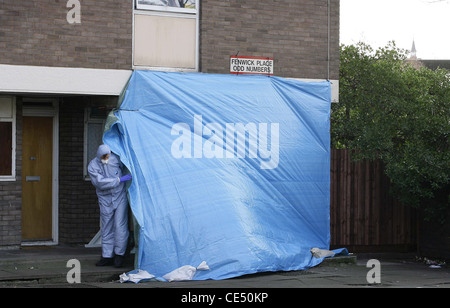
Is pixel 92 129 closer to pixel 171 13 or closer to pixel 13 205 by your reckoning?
pixel 13 205

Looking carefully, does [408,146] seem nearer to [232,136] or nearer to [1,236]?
[232,136]

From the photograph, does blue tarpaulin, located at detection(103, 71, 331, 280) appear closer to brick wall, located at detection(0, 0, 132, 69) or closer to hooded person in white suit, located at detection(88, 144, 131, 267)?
A: hooded person in white suit, located at detection(88, 144, 131, 267)

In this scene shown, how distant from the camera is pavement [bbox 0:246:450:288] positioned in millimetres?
10555

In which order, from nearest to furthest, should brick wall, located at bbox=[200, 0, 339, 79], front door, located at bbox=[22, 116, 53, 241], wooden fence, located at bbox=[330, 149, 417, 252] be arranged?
brick wall, located at bbox=[200, 0, 339, 79] < front door, located at bbox=[22, 116, 53, 241] < wooden fence, located at bbox=[330, 149, 417, 252]

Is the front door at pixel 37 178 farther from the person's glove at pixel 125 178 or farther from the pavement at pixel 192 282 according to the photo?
the person's glove at pixel 125 178

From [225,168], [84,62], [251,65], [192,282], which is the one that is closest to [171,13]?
[251,65]

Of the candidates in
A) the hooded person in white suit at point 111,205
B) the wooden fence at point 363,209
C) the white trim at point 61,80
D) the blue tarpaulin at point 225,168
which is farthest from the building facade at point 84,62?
the wooden fence at point 363,209

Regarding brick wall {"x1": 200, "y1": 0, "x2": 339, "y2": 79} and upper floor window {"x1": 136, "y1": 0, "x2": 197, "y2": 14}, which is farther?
brick wall {"x1": 200, "y1": 0, "x2": 339, "y2": 79}

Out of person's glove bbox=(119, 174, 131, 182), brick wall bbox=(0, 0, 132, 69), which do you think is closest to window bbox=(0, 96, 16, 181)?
brick wall bbox=(0, 0, 132, 69)

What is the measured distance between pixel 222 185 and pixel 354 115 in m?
7.45

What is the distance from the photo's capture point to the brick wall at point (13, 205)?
1290 centimetres

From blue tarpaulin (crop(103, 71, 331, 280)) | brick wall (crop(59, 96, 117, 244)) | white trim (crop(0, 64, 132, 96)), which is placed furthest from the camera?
brick wall (crop(59, 96, 117, 244))

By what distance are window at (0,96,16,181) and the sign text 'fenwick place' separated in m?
3.80

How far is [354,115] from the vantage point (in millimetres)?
18438
